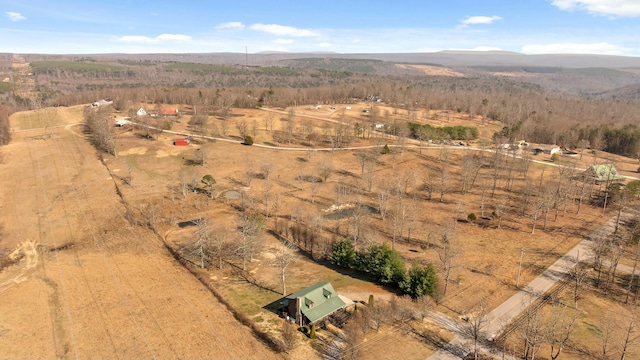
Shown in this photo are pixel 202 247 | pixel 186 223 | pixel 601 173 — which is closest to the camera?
pixel 202 247

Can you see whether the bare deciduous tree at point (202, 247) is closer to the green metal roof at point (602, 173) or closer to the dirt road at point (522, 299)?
the dirt road at point (522, 299)

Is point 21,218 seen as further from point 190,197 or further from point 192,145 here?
point 192,145

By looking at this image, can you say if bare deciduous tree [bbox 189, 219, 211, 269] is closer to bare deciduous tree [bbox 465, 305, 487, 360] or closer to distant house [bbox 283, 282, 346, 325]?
distant house [bbox 283, 282, 346, 325]

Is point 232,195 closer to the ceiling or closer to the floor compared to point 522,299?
closer to the ceiling

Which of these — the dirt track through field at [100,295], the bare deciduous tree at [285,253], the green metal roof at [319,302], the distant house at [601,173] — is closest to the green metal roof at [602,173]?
the distant house at [601,173]

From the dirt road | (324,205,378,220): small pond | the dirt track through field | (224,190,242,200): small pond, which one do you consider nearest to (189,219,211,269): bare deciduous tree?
the dirt track through field

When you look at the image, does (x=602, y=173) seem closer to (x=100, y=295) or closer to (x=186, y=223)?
(x=186, y=223)

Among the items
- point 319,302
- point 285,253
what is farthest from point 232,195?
point 319,302
